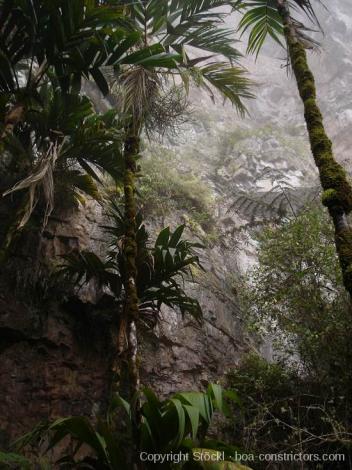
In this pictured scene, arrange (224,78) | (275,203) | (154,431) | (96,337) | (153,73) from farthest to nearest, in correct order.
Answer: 1. (275,203)
2. (224,78)
3. (96,337)
4. (153,73)
5. (154,431)

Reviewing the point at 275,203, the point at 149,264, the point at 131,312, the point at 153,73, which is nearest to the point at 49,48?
the point at 153,73

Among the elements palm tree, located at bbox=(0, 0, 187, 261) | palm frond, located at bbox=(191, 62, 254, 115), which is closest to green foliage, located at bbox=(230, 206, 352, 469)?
palm frond, located at bbox=(191, 62, 254, 115)

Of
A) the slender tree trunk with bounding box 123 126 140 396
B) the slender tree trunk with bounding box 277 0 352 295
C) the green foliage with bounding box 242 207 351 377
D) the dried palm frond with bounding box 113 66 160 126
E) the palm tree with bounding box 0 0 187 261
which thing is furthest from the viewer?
the green foliage with bounding box 242 207 351 377

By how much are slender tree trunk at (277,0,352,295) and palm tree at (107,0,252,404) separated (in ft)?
3.57

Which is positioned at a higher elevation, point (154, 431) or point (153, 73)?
point (153, 73)

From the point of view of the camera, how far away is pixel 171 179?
8.69 metres

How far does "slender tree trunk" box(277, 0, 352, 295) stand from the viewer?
2332 mm

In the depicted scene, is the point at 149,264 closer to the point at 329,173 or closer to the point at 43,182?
the point at 43,182

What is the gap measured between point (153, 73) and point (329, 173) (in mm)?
2984

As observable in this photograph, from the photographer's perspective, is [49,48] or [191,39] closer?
[49,48]

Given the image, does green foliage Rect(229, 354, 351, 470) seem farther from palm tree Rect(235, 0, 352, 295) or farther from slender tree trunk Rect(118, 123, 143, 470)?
palm tree Rect(235, 0, 352, 295)

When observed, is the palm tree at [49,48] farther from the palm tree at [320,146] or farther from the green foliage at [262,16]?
the green foliage at [262,16]

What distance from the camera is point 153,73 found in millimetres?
4875

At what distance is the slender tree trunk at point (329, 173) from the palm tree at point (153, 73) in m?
1.09
